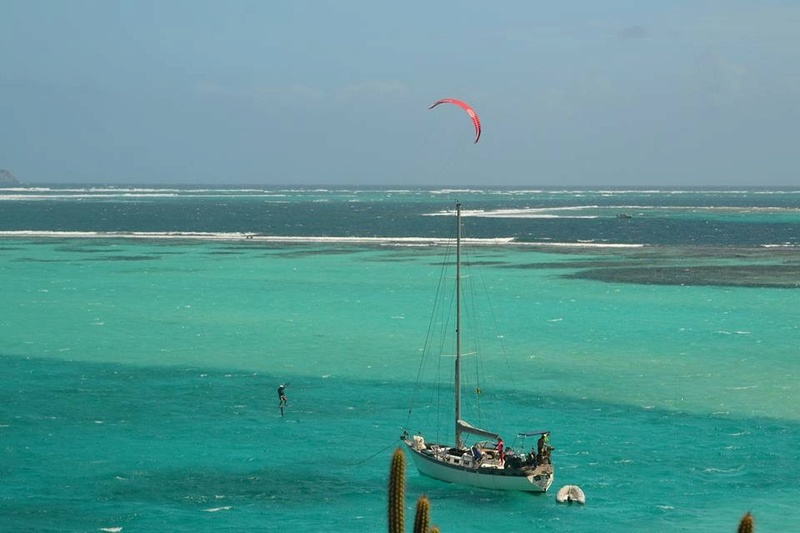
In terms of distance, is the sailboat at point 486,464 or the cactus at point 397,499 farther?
the sailboat at point 486,464

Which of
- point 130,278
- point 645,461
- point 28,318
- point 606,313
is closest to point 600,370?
point 645,461

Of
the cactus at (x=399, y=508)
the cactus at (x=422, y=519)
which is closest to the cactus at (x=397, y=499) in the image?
the cactus at (x=399, y=508)

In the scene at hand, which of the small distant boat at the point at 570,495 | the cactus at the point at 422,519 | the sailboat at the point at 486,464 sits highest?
the cactus at the point at 422,519

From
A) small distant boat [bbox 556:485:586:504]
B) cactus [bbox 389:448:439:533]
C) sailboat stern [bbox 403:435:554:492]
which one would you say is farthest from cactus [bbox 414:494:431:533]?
sailboat stern [bbox 403:435:554:492]

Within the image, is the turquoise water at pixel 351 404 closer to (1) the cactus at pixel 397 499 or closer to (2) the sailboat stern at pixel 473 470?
(2) the sailboat stern at pixel 473 470

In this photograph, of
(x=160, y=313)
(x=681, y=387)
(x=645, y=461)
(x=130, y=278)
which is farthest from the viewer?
(x=130, y=278)

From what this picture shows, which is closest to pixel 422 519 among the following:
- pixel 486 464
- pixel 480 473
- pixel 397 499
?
pixel 397 499

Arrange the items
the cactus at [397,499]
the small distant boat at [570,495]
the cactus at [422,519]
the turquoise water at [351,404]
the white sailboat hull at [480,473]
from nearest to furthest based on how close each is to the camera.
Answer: the cactus at [422,519], the cactus at [397,499], the turquoise water at [351,404], the small distant boat at [570,495], the white sailboat hull at [480,473]

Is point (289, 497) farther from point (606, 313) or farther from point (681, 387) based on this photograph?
point (606, 313)

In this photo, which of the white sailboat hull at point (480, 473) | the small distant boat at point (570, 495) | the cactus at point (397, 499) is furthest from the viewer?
the white sailboat hull at point (480, 473)
